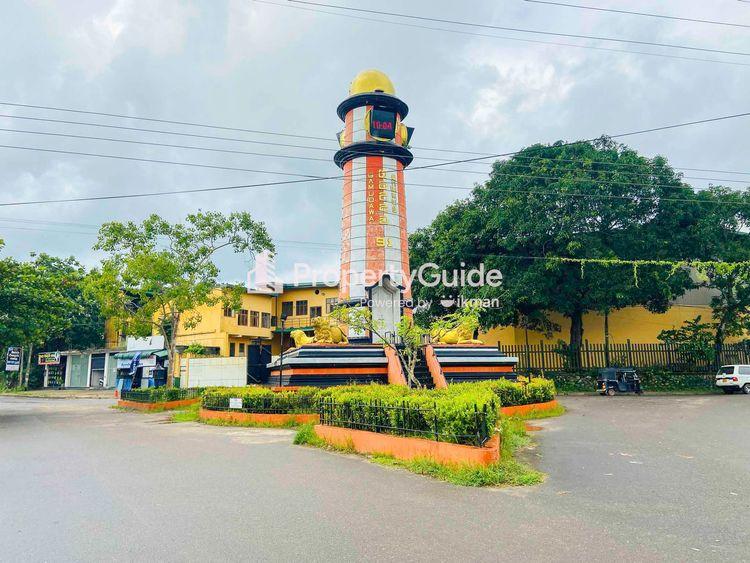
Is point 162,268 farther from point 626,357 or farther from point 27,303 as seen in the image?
point 626,357

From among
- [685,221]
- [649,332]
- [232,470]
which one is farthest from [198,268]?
[649,332]

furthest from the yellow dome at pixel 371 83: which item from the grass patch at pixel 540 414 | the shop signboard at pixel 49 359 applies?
the shop signboard at pixel 49 359

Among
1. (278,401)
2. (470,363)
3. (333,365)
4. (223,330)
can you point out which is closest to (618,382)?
(470,363)

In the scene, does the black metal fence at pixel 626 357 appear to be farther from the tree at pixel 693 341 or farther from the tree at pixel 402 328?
the tree at pixel 402 328

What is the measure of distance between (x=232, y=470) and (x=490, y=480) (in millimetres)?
4074

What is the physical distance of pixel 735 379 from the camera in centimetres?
2425

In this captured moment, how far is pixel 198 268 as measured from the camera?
23.2 m

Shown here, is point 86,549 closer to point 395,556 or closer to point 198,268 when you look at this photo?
point 395,556

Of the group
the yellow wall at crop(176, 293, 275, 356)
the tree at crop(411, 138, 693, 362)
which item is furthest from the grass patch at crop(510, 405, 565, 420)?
the yellow wall at crop(176, 293, 275, 356)

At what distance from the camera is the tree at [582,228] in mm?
24516

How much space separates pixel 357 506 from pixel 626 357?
26.3 meters

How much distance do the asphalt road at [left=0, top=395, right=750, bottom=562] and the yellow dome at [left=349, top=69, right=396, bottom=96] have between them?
16.7 meters

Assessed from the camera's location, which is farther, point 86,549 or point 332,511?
point 332,511

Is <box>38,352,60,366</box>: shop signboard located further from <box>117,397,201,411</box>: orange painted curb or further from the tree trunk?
the tree trunk
